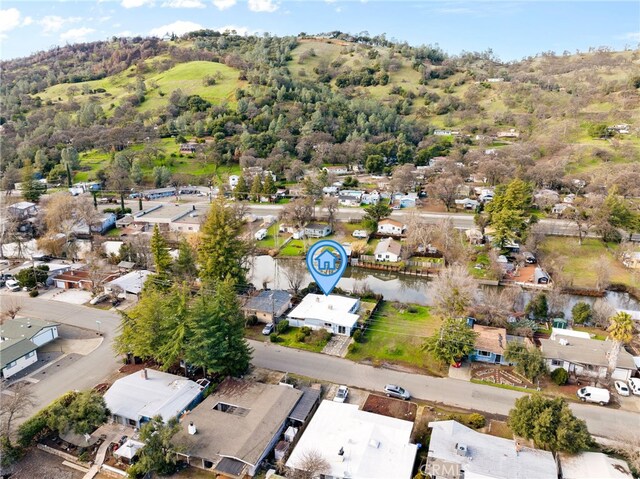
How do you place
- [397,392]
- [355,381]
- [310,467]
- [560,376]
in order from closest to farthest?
[310,467]
[397,392]
[560,376]
[355,381]

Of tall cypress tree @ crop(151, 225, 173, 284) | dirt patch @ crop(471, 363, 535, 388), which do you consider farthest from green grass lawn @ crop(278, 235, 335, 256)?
dirt patch @ crop(471, 363, 535, 388)

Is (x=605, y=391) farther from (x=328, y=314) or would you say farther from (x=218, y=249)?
(x=218, y=249)

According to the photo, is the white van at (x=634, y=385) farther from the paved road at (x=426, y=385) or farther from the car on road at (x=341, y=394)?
the car on road at (x=341, y=394)

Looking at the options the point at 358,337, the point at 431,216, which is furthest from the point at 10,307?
the point at 431,216

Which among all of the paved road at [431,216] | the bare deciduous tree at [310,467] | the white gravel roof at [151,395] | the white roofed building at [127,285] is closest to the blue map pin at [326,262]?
the white gravel roof at [151,395]

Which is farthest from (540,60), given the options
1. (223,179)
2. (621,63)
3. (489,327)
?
(489,327)

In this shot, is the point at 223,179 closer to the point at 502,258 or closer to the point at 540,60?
the point at 502,258
